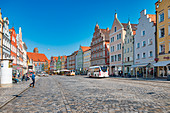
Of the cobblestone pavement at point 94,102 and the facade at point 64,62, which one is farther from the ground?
the facade at point 64,62

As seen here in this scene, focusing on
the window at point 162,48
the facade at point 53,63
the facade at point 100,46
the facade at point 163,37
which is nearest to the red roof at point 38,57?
the facade at point 53,63

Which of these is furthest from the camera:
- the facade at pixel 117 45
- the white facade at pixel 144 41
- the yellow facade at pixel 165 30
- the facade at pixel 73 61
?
the facade at pixel 73 61

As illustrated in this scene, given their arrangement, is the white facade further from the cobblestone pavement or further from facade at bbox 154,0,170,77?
the cobblestone pavement

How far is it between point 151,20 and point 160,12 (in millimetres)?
5528

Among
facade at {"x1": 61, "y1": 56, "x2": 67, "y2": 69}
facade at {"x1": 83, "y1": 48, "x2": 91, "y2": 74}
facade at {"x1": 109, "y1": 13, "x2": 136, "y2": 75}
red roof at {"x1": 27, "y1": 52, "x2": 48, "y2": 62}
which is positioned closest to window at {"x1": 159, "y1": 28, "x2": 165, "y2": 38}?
facade at {"x1": 109, "y1": 13, "x2": 136, "y2": 75}

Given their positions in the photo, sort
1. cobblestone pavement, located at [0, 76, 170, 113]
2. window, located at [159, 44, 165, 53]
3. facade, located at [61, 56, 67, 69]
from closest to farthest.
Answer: cobblestone pavement, located at [0, 76, 170, 113] < window, located at [159, 44, 165, 53] < facade, located at [61, 56, 67, 69]

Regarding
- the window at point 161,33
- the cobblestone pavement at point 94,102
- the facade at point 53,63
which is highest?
the window at point 161,33

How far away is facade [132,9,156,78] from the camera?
40088 mm

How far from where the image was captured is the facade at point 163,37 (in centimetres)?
3449

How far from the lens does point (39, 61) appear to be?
184375 millimetres

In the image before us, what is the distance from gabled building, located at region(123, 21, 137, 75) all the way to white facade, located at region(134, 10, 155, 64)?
2.13 m

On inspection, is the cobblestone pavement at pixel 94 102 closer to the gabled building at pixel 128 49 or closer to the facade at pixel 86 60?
the gabled building at pixel 128 49

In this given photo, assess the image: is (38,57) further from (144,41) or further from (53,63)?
(144,41)

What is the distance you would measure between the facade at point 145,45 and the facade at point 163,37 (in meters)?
2.28
